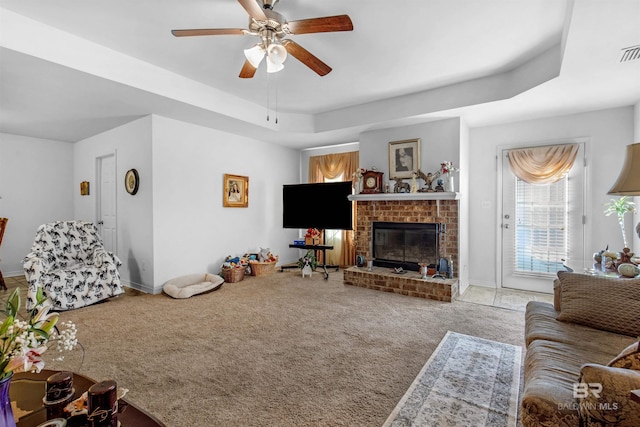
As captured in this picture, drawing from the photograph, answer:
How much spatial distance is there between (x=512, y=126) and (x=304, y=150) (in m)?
3.90

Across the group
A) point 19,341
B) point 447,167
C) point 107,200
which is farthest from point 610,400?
point 107,200

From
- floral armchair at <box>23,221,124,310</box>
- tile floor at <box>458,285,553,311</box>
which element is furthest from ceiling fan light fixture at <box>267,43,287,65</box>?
tile floor at <box>458,285,553,311</box>

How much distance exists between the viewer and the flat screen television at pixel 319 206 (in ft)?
16.1

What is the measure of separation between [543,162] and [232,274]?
481cm

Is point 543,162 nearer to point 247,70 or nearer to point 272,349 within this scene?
point 247,70

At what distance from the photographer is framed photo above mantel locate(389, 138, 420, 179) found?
4441 millimetres

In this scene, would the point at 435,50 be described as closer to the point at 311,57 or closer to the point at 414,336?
the point at 311,57

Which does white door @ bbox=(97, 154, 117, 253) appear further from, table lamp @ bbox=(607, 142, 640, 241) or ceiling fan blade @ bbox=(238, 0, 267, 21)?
table lamp @ bbox=(607, 142, 640, 241)

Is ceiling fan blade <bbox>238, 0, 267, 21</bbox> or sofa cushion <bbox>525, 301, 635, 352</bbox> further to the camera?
ceiling fan blade <bbox>238, 0, 267, 21</bbox>

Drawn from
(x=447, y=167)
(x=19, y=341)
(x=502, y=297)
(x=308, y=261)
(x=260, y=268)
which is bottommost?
(x=502, y=297)

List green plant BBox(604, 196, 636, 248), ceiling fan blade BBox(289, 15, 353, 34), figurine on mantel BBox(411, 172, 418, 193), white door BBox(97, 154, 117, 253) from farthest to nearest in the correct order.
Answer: white door BBox(97, 154, 117, 253) < figurine on mantel BBox(411, 172, 418, 193) < green plant BBox(604, 196, 636, 248) < ceiling fan blade BBox(289, 15, 353, 34)

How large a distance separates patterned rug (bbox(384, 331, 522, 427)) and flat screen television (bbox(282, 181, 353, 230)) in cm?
271

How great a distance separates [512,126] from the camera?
14.2ft

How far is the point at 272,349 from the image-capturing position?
2.47m
